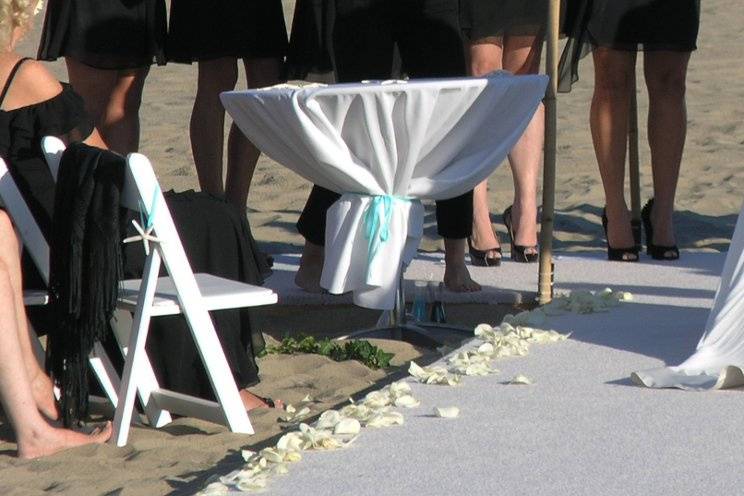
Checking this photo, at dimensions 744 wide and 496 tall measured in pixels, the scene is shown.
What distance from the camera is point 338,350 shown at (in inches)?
198

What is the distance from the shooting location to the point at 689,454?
3.31 m

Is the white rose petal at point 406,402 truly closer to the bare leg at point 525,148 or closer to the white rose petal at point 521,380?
the white rose petal at point 521,380

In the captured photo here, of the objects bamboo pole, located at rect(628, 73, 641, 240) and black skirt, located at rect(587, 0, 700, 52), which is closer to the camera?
black skirt, located at rect(587, 0, 700, 52)

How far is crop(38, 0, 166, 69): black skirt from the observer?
18.9 ft

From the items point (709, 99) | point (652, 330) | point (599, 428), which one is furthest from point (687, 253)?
point (709, 99)

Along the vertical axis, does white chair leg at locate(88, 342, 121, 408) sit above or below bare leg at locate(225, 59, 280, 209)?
below

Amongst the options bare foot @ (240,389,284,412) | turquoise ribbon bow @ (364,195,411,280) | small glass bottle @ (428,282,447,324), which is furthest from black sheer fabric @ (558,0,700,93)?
bare foot @ (240,389,284,412)

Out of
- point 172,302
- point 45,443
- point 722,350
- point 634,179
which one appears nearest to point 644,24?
point 634,179

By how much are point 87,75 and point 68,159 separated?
1.99m

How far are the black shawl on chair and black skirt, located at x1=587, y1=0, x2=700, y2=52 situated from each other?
2.55m

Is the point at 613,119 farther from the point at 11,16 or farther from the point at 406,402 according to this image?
the point at 11,16

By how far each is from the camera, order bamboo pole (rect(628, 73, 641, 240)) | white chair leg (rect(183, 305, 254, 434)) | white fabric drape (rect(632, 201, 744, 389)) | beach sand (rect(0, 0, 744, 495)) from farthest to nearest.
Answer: bamboo pole (rect(628, 73, 641, 240)) → white fabric drape (rect(632, 201, 744, 389)) → white chair leg (rect(183, 305, 254, 434)) → beach sand (rect(0, 0, 744, 495))

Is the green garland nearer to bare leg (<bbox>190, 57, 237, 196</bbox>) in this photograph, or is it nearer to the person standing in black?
the person standing in black

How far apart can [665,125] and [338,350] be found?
1.72 metres
